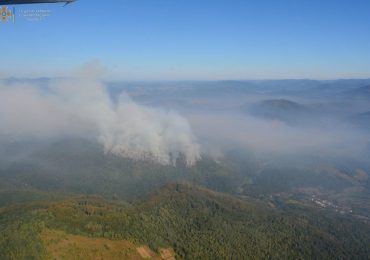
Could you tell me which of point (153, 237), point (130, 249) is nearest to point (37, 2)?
point (130, 249)

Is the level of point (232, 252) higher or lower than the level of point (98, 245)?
lower

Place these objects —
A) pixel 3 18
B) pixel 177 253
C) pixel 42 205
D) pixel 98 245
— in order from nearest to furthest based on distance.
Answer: pixel 3 18, pixel 98 245, pixel 177 253, pixel 42 205

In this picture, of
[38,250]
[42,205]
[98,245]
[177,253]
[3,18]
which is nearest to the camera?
[3,18]

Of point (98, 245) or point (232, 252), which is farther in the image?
point (232, 252)

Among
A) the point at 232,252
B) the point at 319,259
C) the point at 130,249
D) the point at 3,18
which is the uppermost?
the point at 3,18

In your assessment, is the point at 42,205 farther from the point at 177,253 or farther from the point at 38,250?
the point at 177,253

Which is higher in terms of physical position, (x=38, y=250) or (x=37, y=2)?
A: (x=37, y=2)

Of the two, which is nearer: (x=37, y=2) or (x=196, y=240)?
(x=37, y=2)

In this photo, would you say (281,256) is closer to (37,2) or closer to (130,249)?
(130,249)

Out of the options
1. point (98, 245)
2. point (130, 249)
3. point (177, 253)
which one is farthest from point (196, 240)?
point (98, 245)
